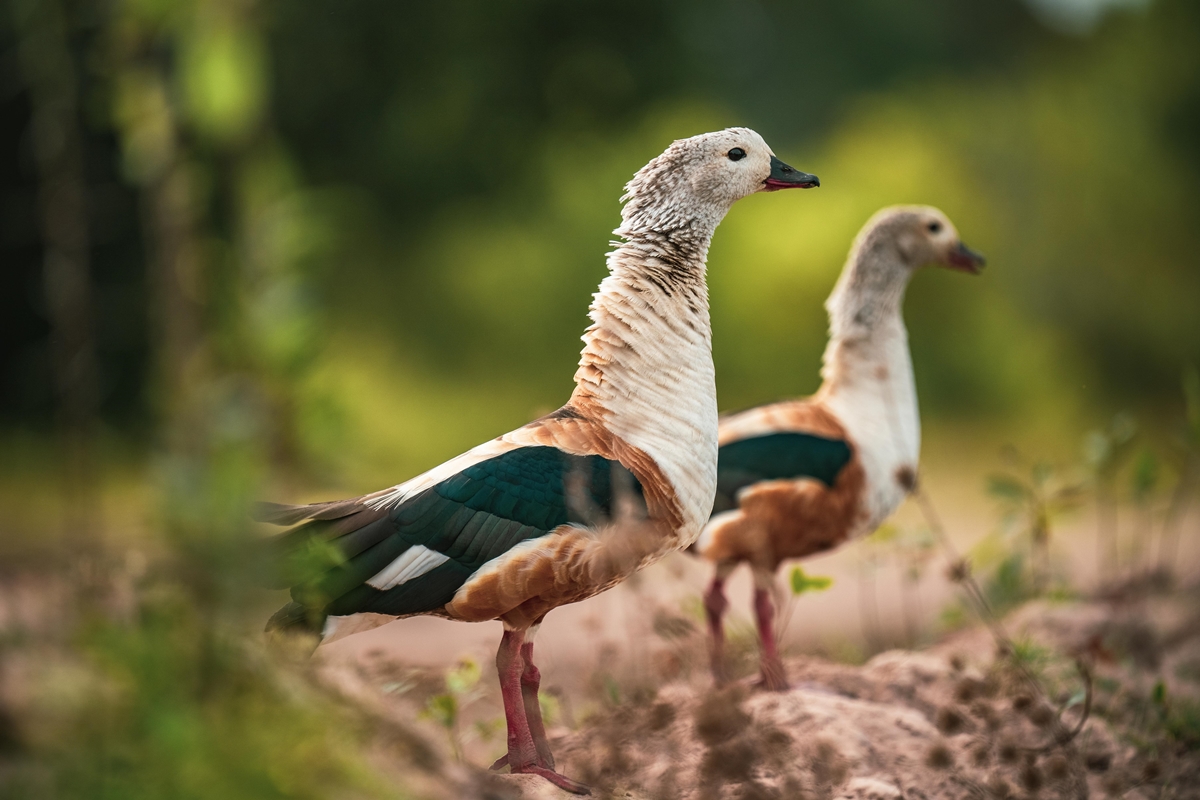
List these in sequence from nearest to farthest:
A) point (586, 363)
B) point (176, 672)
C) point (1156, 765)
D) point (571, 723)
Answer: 1. point (176, 672)
2. point (586, 363)
3. point (1156, 765)
4. point (571, 723)

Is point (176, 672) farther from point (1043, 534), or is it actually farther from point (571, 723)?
point (1043, 534)

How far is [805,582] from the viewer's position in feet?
11.7

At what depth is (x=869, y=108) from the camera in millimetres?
11039

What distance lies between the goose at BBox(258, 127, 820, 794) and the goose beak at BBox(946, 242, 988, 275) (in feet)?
5.21

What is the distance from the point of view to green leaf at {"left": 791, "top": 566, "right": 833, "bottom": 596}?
139 inches

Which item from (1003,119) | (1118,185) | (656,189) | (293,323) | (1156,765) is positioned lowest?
(1156,765)

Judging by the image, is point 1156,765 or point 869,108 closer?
point 1156,765

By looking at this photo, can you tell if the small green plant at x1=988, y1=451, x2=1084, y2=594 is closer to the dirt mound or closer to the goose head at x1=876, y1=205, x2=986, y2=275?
the dirt mound

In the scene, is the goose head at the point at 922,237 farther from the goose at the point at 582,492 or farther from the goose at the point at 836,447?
the goose at the point at 582,492

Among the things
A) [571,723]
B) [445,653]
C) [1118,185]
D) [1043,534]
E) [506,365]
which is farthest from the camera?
[1118,185]

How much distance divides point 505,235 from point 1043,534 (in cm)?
573

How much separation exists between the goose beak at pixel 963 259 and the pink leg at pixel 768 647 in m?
1.39

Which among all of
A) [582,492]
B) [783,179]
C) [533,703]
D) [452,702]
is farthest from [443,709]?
[783,179]

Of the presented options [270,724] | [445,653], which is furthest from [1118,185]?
[270,724]
